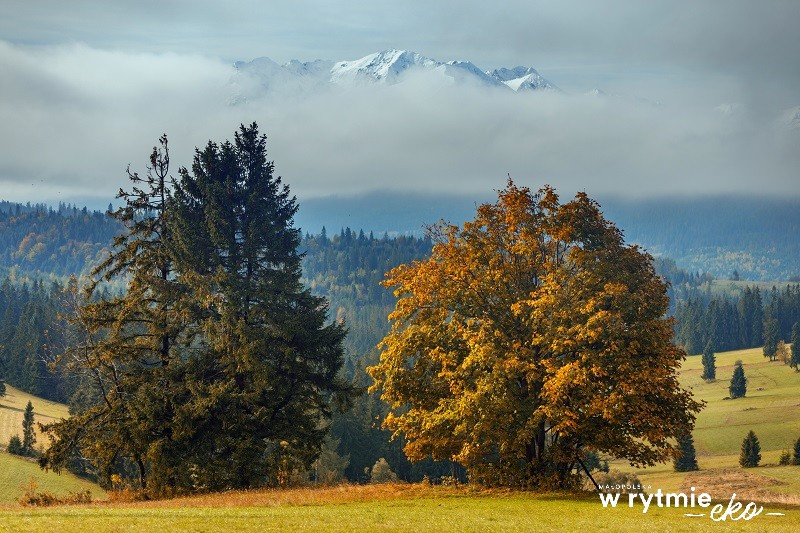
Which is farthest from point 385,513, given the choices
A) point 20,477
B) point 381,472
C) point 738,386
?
point 738,386

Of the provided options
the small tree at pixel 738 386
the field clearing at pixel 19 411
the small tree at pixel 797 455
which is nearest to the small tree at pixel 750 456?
the small tree at pixel 797 455

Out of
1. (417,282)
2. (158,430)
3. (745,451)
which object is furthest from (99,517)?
(745,451)

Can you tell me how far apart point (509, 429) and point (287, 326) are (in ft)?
47.3

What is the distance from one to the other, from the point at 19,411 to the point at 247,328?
347ft

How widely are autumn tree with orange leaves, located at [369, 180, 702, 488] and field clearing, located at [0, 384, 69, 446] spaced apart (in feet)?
277

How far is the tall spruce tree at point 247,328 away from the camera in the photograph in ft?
156

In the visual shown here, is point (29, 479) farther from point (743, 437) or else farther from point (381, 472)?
point (743, 437)

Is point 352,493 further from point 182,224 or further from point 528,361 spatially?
point 182,224

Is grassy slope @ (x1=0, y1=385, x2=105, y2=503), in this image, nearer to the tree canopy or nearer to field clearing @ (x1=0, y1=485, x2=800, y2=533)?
the tree canopy

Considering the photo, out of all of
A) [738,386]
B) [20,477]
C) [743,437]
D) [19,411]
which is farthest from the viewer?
[738,386]

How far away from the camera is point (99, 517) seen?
31.0 m

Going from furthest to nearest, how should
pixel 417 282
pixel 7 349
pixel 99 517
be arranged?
1. pixel 7 349
2. pixel 417 282
3. pixel 99 517

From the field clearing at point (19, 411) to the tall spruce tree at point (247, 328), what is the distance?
73182mm

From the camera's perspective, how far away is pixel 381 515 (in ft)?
110
